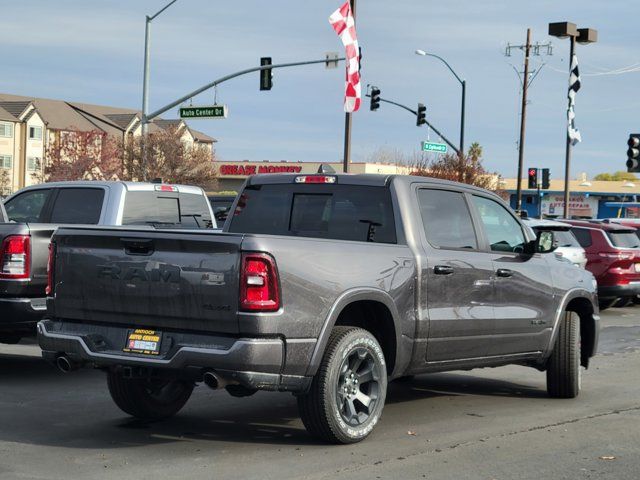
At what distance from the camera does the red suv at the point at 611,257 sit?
2067 centimetres

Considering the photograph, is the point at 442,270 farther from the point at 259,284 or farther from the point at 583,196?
the point at 583,196

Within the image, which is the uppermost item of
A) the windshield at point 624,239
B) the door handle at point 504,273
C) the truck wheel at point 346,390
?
the door handle at point 504,273

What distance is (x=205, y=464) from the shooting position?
21.4 feet

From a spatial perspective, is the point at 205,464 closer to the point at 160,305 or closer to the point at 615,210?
the point at 160,305

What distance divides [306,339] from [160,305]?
0.99 meters

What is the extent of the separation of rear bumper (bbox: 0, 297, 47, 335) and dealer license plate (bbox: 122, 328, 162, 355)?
3078mm

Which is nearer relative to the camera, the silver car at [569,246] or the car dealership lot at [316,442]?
the car dealership lot at [316,442]

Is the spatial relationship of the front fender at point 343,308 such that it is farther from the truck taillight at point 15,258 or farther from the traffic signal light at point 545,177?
the traffic signal light at point 545,177

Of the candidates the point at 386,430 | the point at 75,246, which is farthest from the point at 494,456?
the point at 75,246

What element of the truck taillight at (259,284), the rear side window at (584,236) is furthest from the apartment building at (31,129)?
the truck taillight at (259,284)

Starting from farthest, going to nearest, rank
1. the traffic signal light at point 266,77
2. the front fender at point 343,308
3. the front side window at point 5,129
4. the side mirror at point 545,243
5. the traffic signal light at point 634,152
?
1. the front side window at point 5,129
2. the traffic signal light at point 266,77
3. the traffic signal light at point 634,152
4. the side mirror at point 545,243
5. the front fender at point 343,308

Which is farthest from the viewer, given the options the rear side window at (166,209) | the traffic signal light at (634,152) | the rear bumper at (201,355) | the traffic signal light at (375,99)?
the traffic signal light at (375,99)

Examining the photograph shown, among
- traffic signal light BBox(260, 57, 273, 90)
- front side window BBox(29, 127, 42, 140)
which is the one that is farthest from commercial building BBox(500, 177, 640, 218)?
traffic signal light BBox(260, 57, 273, 90)

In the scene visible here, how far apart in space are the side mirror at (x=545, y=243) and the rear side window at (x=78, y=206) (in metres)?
5.02
